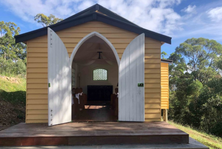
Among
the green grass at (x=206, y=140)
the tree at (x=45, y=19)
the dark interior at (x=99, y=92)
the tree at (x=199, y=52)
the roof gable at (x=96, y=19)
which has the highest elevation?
the tree at (x=45, y=19)

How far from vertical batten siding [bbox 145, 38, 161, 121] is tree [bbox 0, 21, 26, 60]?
64.1 ft

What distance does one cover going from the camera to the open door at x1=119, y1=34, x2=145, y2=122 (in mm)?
3889

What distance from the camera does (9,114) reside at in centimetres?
601

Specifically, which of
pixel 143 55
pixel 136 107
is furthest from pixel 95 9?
pixel 136 107

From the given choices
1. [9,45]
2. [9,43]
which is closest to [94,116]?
[9,45]

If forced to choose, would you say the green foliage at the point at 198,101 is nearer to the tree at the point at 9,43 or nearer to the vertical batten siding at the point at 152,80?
the vertical batten siding at the point at 152,80

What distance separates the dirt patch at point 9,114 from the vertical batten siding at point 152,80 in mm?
4677

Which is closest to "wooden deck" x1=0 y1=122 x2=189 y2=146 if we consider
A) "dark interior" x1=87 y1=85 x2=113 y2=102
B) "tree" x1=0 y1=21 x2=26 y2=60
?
"dark interior" x1=87 y1=85 x2=113 y2=102

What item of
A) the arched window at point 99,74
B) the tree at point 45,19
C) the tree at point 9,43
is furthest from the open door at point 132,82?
the tree at point 45,19

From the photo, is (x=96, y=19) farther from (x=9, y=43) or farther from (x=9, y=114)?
(x=9, y=43)

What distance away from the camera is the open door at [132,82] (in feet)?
12.8

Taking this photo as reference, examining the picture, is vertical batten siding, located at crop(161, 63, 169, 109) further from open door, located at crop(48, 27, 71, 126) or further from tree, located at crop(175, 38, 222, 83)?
tree, located at crop(175, 38, 222, 83)

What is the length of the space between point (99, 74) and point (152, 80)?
5297mm

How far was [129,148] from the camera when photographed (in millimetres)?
2742
